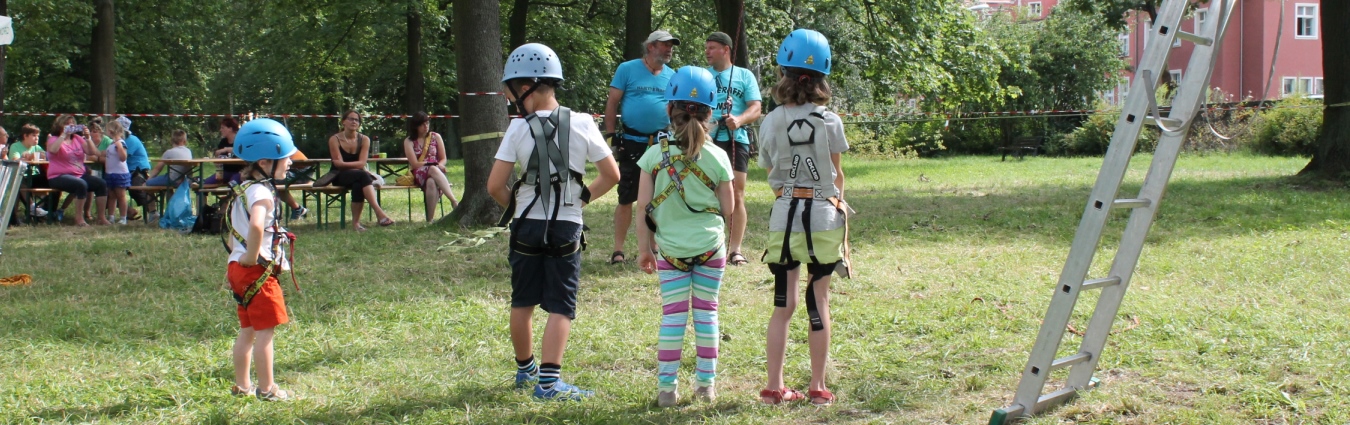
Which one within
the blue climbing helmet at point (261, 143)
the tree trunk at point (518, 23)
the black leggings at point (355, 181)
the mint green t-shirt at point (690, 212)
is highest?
the tree trunk at point (518, 23)

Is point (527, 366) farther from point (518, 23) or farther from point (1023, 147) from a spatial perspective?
point (1023, 147)

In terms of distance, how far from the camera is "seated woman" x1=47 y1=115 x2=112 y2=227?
1362 cm

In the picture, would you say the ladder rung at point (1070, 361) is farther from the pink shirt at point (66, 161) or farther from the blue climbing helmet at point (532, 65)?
the pink shirt at point (66, 161)

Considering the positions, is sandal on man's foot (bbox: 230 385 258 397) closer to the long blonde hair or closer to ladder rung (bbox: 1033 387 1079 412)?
the long blonde hair

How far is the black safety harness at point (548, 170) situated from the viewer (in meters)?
4.54

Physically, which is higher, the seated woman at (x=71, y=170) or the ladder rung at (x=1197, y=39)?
the ladder rung at (x=1197, y=39)

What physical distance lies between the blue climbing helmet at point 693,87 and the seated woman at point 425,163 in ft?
28.1

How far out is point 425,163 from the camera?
12.8 m

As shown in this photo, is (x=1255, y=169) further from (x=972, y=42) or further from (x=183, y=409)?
(x=183, y=409)

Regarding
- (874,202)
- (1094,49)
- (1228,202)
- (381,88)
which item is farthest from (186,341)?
(1094,49)

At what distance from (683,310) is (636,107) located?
353cm

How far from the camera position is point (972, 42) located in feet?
90.9

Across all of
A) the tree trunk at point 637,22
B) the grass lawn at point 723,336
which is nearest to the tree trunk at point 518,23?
the tree trunk at point 637,22

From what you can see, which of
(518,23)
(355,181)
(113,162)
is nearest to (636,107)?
(355,181)
